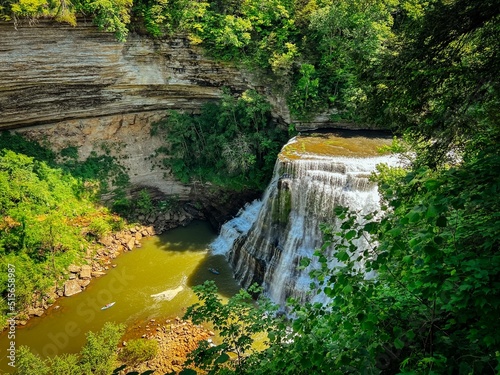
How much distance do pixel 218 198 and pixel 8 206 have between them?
8.78 m

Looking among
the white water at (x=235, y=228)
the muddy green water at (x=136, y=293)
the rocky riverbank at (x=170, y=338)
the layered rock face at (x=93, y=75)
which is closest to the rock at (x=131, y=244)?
the muddy green water at (x=136, y=293)

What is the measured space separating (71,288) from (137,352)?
483 centimetres

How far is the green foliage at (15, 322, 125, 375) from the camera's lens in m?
9.23

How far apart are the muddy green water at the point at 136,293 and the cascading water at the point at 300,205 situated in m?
1.61

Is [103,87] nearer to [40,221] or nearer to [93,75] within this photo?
[93,75]

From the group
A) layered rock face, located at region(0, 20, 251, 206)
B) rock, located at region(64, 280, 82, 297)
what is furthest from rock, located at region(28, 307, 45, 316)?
layered rock face, located at region(0, 20, 251, 206)

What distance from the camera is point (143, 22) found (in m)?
14.9

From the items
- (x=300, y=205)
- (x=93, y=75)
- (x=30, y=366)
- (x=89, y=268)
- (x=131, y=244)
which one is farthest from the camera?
(x=131, y=244)

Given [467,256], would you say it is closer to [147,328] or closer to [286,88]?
[147,328]

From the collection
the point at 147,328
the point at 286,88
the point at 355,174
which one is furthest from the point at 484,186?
the point at 286,88

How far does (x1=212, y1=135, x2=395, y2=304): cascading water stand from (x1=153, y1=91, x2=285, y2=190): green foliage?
232cm

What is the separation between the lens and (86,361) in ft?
31.9

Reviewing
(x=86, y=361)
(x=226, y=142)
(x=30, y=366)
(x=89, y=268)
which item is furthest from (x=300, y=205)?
(x=30, y=366)

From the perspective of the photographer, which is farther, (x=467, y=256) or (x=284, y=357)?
(x=284, y=357)
